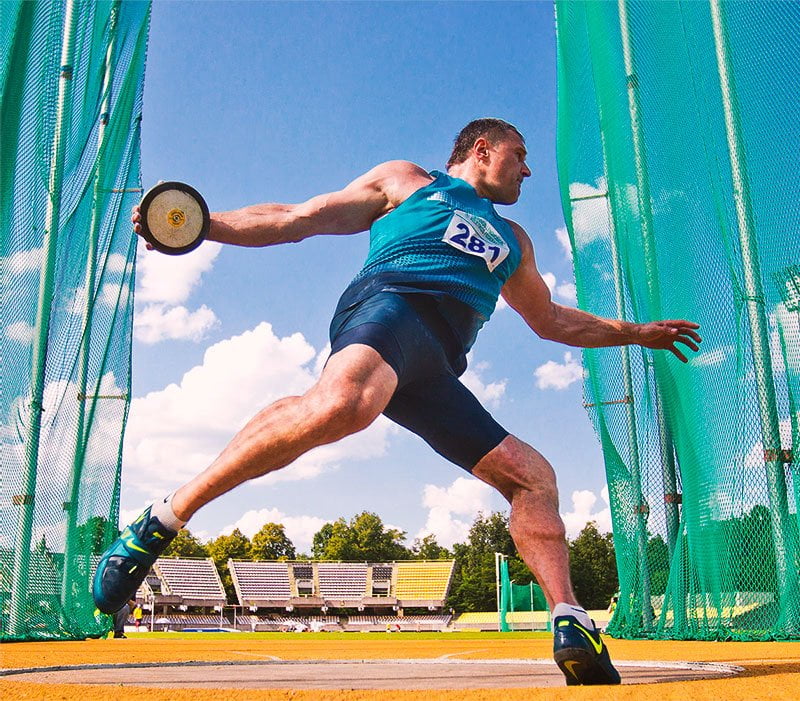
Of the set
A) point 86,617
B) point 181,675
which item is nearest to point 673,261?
point 181,675

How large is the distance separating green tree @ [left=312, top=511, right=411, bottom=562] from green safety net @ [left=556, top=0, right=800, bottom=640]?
5936 cm

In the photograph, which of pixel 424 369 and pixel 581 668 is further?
pixel 424 369

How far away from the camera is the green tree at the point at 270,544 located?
210 feet

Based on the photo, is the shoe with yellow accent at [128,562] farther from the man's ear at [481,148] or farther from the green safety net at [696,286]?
the green safety net at [696,286]

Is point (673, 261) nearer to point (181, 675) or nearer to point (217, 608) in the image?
point (181, 675)

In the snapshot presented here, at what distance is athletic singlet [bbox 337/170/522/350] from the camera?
7.74 ft

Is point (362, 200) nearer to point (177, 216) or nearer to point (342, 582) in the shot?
point (177, 216)

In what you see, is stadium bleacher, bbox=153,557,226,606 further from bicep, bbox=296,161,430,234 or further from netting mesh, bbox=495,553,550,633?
bicep, bbox=296,161,430,234

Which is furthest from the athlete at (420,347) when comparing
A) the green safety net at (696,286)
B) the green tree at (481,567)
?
the green tree at (481,567)

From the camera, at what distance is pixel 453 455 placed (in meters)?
2.57

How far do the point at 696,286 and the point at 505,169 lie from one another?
340cm

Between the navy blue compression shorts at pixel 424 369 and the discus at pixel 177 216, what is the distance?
47 centimetres

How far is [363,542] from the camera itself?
65312 millimetres

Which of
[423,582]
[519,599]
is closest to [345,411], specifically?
[519,599]
